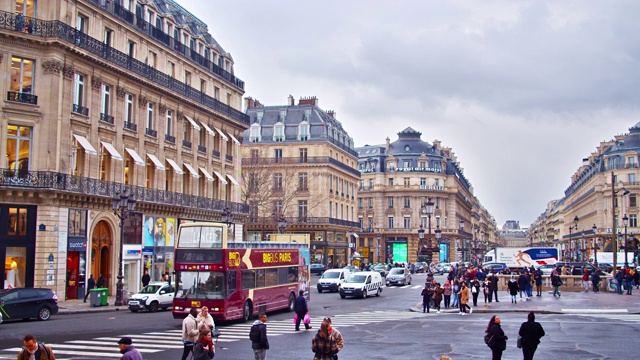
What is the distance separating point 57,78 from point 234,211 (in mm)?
23302

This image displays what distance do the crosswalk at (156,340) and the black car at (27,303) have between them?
263 inches

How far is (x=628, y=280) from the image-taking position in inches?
1754

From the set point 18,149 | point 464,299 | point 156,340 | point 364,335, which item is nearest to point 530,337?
point 364,335

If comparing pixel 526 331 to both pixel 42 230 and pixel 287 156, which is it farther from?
pixel 287 156

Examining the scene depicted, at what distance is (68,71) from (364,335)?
80.1ft

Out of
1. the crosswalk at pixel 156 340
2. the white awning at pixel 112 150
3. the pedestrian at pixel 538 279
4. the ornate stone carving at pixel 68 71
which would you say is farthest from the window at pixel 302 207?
the crosswalk at pixel 156 340

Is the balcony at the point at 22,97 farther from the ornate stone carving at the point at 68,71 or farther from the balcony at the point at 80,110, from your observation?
the balcony at the point at 80,110

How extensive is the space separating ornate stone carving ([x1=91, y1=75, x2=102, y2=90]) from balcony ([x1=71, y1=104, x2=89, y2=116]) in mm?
1625

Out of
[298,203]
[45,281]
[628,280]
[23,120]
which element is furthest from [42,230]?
[298,203]

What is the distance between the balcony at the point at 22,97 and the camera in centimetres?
3616

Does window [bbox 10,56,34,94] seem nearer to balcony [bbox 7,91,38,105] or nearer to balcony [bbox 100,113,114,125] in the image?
balcony [bbox 7,91,38,105]

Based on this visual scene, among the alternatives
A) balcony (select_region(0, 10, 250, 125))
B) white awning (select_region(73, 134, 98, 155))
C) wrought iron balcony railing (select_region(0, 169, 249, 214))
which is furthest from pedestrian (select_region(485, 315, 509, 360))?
balcony (select_region(0, 10, 250, 125))

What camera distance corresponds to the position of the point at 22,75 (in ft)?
121

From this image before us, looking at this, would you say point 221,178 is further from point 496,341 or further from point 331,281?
point 496,341
